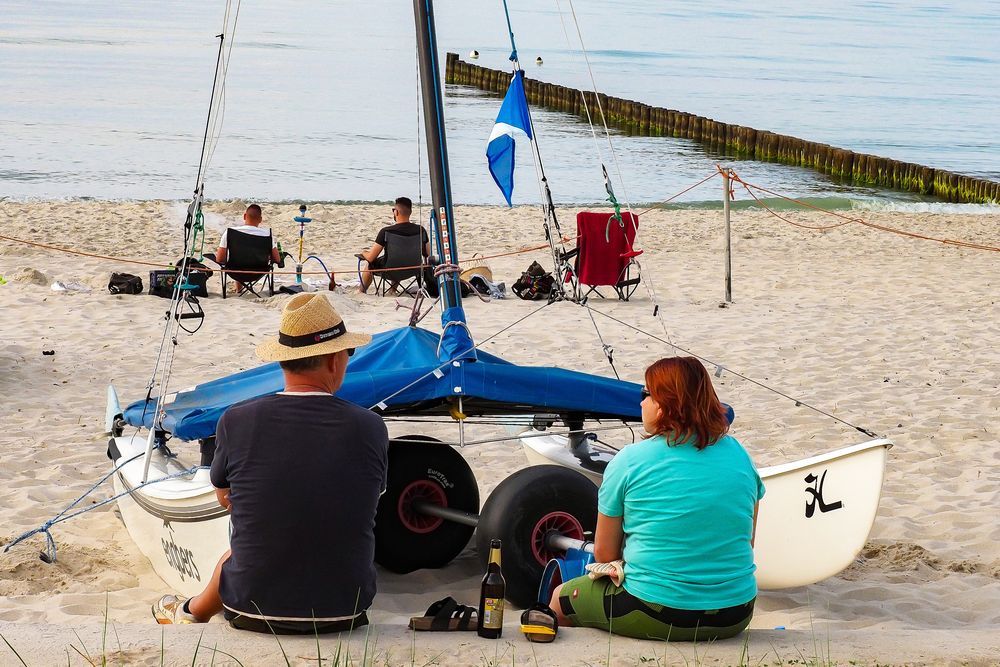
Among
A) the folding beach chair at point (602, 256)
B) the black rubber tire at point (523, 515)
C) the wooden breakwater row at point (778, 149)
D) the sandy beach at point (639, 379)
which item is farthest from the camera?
the wooden breakwater row at point (778, 149)

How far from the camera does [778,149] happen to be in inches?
1247

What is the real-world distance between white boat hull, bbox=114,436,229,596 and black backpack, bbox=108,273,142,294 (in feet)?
20.3

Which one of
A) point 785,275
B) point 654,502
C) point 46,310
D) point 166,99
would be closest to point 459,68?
point 166,99

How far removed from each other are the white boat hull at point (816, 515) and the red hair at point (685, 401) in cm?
146

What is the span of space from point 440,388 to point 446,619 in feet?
4.29

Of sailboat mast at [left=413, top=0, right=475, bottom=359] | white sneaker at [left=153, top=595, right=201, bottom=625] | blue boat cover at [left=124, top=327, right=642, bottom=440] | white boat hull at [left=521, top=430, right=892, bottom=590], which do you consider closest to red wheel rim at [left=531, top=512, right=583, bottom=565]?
blue boat cover at [left=124, top=327, right=642, bottom=440]

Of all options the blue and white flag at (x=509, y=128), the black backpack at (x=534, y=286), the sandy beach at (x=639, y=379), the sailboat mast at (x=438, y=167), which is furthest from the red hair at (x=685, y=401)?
the black backpack at (x=534, y=286)

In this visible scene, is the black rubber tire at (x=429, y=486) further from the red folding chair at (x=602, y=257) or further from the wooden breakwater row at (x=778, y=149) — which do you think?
the wooden breakwater row at (x=778, y=149)

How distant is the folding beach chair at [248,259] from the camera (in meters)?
12.1

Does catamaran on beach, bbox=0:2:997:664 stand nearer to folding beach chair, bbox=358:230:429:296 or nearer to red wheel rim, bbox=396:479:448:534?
red wheel rim, bbox=396:479:448:534

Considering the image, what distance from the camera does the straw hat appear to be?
150 inches

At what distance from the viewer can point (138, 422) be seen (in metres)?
5.95

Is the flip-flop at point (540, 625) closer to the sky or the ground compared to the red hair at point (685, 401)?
closer to the ground

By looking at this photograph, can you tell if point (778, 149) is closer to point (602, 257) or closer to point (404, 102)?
point (404, 102)
